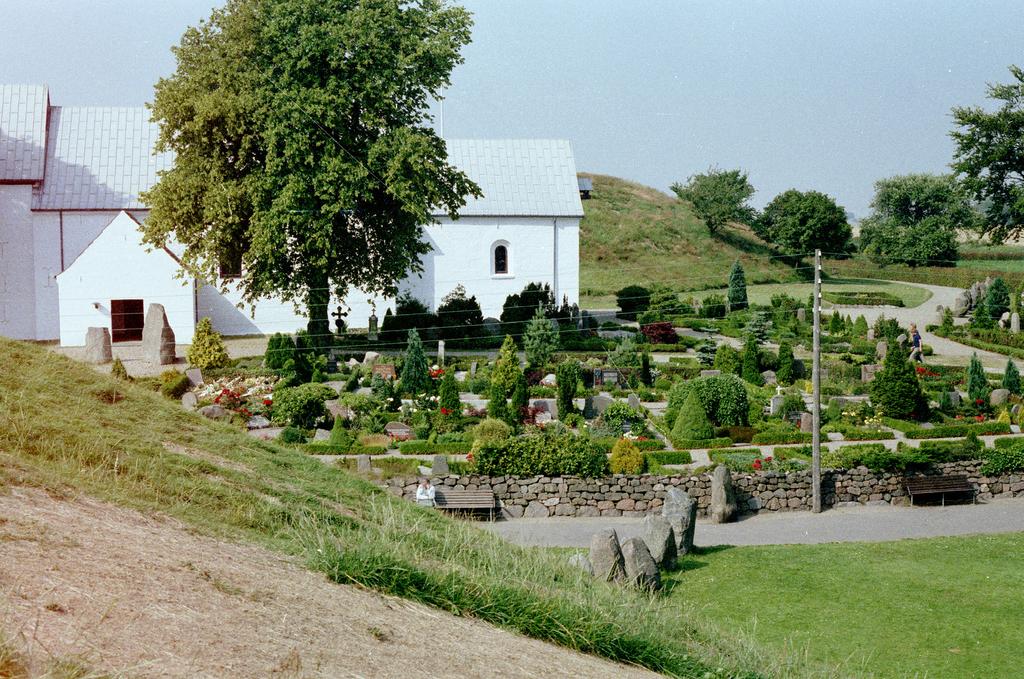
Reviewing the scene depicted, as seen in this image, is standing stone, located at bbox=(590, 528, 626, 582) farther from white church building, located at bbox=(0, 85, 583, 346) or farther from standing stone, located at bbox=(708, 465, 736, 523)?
white church building, located at bbox=(0, 85, 583, 346)

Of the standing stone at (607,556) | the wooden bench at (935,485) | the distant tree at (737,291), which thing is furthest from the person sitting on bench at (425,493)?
the distant tree at (737,291)

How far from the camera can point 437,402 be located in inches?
969

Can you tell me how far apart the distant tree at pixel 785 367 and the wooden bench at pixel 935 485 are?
8.55 meters

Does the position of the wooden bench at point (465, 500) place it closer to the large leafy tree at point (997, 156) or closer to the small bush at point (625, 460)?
the small bush at point (625, 460)

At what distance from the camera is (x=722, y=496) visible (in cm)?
1870

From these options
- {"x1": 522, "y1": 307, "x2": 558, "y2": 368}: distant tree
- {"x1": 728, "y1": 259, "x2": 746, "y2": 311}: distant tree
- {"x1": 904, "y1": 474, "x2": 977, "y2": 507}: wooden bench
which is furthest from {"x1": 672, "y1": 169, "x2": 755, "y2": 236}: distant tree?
{"x1": 904, "y1": 474, "x2": 977, "y2": 507}: wooden bench

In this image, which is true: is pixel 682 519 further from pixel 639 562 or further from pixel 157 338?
pixel 157 338

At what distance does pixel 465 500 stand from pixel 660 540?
13.8ft

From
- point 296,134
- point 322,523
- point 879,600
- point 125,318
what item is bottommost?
point 879,600

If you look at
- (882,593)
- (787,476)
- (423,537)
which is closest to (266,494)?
(423,537)

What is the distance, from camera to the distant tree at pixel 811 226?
186 feet

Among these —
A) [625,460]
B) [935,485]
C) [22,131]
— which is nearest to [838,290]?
[935,485]

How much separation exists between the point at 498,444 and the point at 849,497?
6706 millimetres

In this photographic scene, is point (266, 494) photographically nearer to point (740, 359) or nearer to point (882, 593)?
point (882, 593)
